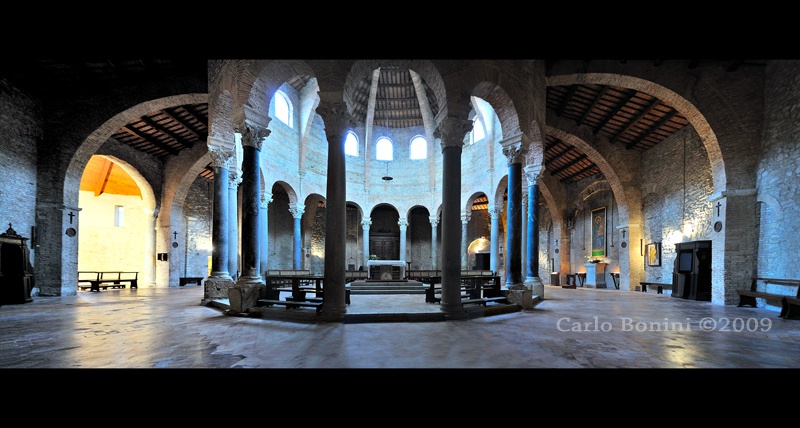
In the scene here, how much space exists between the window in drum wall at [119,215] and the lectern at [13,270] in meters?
11.1

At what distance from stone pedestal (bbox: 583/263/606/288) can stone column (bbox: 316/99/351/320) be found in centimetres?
1722

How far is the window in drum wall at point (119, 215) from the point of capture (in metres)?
21.1

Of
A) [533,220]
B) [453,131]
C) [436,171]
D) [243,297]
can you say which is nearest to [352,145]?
[436,171]

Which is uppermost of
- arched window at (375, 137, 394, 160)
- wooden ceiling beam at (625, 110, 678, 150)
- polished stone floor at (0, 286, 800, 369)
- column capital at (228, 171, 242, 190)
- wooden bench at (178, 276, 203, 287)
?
arched window at (375, 137, 394, 160)

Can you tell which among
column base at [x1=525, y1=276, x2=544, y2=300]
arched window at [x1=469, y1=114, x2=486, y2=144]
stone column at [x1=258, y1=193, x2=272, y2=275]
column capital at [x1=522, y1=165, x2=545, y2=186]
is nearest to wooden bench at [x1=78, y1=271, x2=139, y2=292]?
stone column at [x1=258, y1=193, x2=272, y2=275]

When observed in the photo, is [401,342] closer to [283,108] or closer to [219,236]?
[219,236]

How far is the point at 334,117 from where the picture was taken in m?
7.59

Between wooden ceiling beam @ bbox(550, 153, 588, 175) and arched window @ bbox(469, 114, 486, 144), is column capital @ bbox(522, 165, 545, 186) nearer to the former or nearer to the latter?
arched window @ bbox(469, 114, 486, 144)

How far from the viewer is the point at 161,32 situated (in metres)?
2.33

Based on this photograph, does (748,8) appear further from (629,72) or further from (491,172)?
(491,172)

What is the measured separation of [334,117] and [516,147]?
5287 mm

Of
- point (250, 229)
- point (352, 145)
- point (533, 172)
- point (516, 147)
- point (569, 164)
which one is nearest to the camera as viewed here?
point (250, 229)

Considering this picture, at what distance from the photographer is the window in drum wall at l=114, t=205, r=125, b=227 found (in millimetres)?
21145

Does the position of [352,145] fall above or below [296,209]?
above
